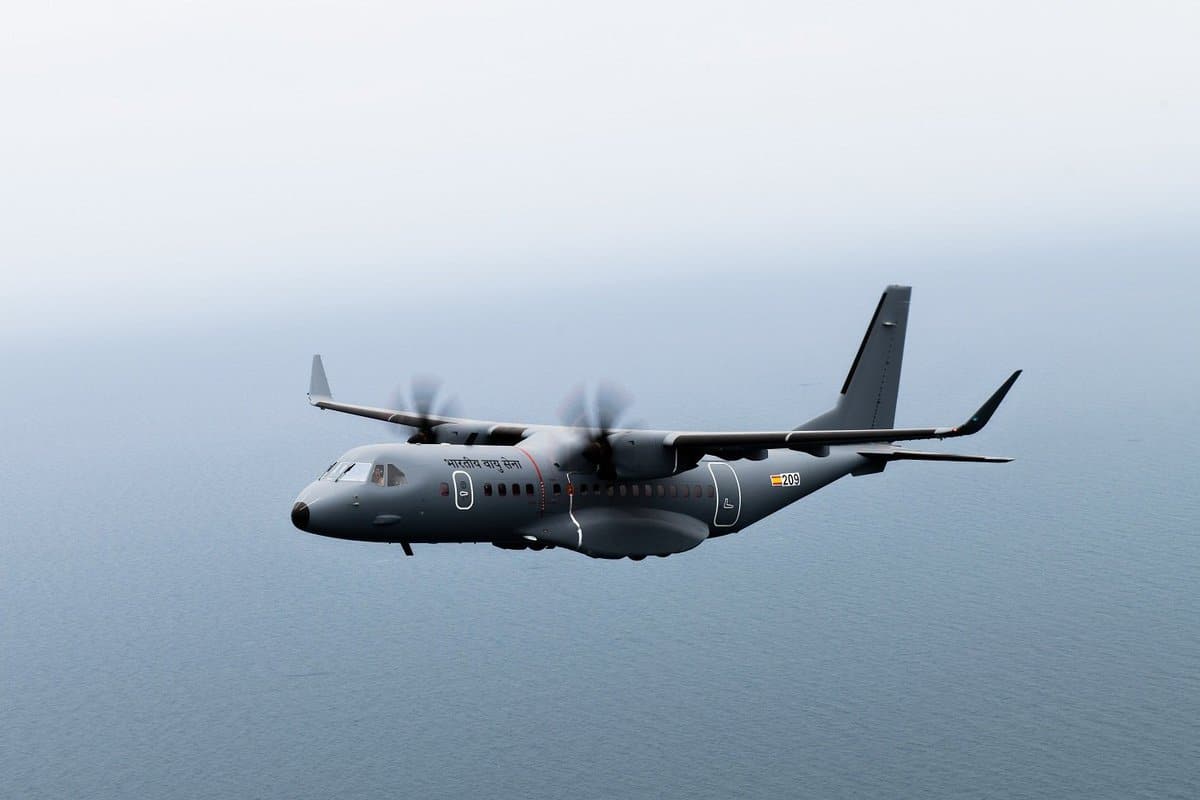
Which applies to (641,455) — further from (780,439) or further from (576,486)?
(780,439)

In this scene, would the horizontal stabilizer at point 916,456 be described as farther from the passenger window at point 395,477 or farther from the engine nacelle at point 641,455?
the passenger window at point 395,477

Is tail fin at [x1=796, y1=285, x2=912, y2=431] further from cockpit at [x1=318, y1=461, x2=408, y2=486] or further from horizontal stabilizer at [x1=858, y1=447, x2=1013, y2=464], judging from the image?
cockpit at [x1=318, y1=461, x2=408, y2=486]

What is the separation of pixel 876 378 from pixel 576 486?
1605cm

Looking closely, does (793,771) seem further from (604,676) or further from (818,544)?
(818,544)

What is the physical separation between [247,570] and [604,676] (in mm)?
65941

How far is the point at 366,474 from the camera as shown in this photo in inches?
1457

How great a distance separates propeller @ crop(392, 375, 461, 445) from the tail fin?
1570 cm

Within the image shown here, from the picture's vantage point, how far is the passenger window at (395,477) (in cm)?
3706

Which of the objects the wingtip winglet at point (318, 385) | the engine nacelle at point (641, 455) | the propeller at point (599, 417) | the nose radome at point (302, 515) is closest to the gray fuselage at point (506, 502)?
the nose radome at point (302, 515)

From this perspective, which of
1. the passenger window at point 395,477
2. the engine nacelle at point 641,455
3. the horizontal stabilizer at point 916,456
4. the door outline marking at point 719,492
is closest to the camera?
the passenger window at point 395,477

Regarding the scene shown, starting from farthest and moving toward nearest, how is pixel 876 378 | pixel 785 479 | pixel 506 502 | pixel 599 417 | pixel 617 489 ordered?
pixel 876 378 → pixel 785 479 → pixel 617 489 → pixel 599 417 → pixel 506 502

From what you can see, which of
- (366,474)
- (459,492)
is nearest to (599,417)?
(459,492)

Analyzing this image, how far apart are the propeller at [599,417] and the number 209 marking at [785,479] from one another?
8.81 metres

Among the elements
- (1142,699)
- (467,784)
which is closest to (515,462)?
(467,784)
